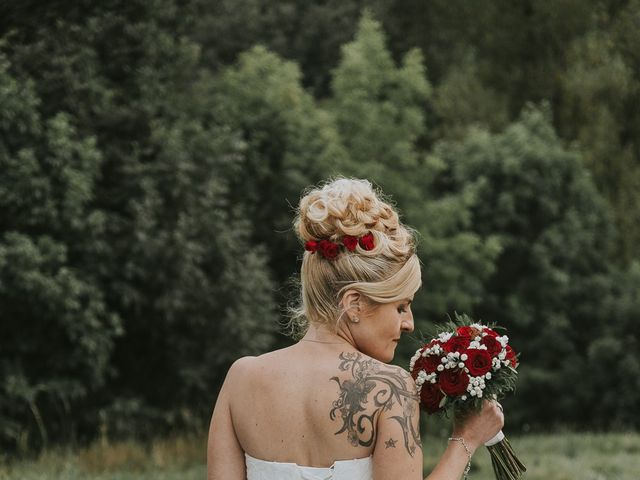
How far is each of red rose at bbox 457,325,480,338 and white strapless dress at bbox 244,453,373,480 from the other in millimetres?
738

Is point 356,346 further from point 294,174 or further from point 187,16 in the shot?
point 294,174

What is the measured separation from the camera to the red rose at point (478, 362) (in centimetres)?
359

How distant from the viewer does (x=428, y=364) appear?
364 centimetres

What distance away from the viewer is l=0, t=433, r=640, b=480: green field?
10409 millimetres

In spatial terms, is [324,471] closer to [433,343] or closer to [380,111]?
[433,343]

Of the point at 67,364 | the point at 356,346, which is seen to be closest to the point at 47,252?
the point at 67,364

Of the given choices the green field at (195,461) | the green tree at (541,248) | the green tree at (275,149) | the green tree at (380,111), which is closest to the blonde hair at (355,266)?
the green field at (195,461)

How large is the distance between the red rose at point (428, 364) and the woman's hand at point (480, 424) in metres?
0.19

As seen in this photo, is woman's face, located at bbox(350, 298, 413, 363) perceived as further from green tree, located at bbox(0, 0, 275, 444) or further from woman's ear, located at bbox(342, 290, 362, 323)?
green tree, located at bbox(0, 0, 275, 444)

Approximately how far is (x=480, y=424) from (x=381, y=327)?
1.78 ft

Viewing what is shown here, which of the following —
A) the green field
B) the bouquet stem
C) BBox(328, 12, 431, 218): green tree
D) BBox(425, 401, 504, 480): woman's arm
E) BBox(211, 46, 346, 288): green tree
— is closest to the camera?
BBox(425, 401, 504, 480): woman's arm

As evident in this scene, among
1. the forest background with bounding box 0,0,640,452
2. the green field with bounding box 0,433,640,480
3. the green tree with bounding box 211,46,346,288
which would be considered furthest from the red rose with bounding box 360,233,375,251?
the green tree with bounding box 211,46,346,288

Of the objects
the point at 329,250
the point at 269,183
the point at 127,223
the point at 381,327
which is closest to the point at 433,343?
the point at 381,327

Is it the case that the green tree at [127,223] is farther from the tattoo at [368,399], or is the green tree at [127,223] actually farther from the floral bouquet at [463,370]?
the tattoo at [368,399]
